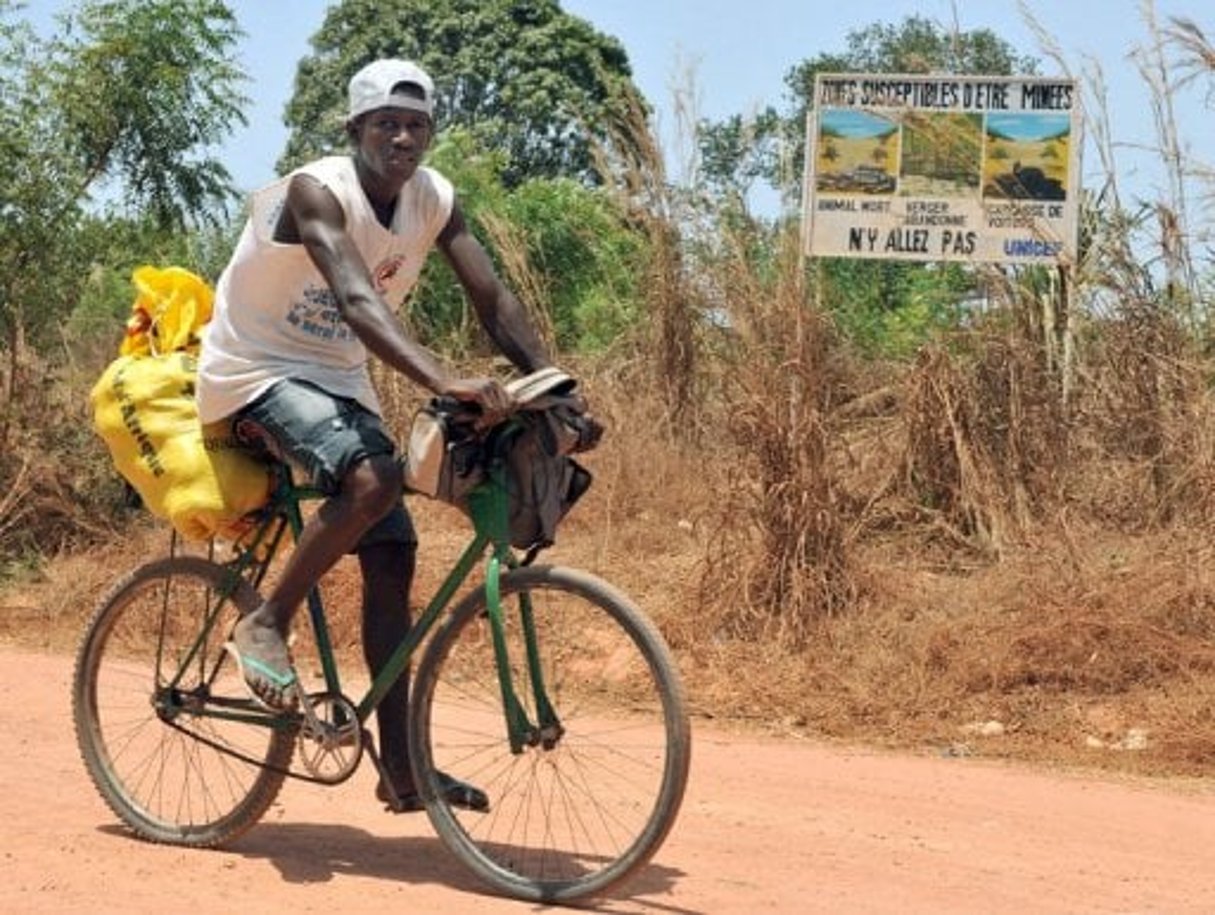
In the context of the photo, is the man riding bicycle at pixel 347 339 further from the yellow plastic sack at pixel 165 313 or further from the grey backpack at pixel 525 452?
the yellow plastic sack at pixel 165 313

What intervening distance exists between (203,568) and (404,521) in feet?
Result: 1.95

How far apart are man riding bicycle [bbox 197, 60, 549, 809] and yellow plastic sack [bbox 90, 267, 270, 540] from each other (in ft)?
0.44

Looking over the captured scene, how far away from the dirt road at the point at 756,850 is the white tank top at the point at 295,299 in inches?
47.4

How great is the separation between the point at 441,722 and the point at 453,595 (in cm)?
50

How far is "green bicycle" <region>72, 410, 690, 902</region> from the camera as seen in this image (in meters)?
5.14

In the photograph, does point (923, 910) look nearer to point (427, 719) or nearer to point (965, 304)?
point (427, 719)

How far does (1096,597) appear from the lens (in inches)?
339

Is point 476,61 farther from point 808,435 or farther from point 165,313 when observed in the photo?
point 165,313

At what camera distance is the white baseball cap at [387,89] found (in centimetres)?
529

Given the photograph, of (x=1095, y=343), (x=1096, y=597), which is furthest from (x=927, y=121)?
(x=1096, y=597)

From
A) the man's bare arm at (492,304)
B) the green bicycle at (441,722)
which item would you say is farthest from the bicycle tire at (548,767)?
the man's bare arm at (492,304)

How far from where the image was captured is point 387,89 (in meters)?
5.29

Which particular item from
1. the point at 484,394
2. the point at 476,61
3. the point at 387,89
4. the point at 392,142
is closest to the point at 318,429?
the point at 484,394

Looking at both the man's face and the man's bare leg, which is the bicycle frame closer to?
the man's bare leg
